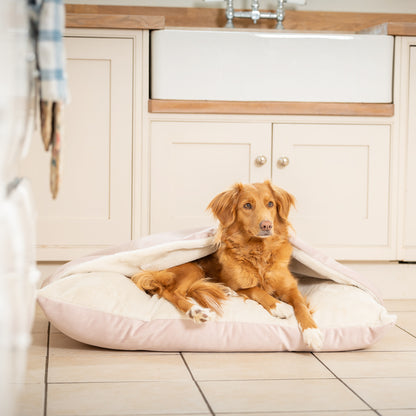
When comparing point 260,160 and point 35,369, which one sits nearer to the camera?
point 35,369

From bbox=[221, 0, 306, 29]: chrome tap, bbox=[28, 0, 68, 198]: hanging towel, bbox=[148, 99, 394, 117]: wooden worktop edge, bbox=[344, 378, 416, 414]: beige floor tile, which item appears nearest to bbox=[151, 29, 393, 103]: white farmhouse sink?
bbox=[148, 99, 394, 117]: wooden worktop edge

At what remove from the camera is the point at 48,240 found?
286 cm

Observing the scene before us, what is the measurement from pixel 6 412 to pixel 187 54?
2.01 m

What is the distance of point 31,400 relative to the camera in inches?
65.1

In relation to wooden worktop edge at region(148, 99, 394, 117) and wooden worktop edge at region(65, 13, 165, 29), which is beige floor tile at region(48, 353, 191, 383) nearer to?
wooden worktop edge at region(148, 99, 394, 117)

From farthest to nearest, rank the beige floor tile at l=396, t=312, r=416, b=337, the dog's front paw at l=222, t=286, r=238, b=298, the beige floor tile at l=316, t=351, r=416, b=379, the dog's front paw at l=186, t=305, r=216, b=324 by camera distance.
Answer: the beige floor tile at l=396, t=312, r=416, b=337
the dog's front paw at l=222, t=286, r=238, b=298
the dog's front paw at l=186, t=305, r=216, b=324
the beige floor tile at l=316, t=351, r=416, b=379

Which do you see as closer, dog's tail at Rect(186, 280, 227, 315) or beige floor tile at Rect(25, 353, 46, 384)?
beige floor tile at Rect(25, 353, 46, 384)

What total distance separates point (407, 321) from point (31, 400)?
146cm

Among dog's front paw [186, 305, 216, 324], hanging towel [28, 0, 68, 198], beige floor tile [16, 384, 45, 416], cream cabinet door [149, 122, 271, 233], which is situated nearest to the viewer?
hanging towel [28, 0, 68, 198]

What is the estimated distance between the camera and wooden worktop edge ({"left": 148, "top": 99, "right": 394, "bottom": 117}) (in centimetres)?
287

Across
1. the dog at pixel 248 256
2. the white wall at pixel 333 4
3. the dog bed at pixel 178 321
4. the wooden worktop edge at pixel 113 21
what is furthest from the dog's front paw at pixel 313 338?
the white wall at pixel 333 4

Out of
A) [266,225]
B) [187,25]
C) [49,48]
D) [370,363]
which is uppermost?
[187,25]

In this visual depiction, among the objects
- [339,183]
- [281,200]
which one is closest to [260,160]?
[339,183]

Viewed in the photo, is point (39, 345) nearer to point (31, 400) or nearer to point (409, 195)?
point (31, 400)
